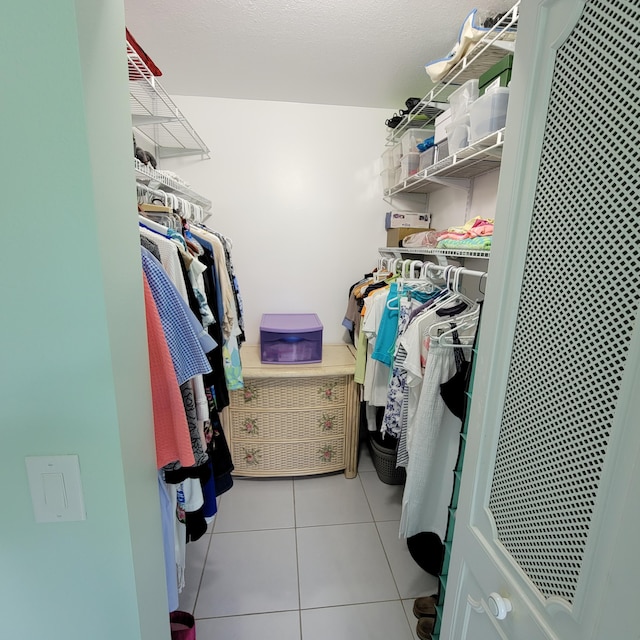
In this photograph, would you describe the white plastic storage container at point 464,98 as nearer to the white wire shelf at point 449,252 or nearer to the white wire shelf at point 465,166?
the white wire shelf at point 465,166

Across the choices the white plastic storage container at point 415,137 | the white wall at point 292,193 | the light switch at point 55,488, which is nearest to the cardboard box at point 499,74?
the white plastic storage container at point 415,137

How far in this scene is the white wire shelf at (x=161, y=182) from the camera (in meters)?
1.29

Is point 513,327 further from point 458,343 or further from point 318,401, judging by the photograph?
point 318,401

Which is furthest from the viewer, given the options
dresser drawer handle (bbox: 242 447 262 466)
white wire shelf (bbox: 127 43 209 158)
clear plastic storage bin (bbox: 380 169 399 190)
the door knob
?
clear plastic storage bin (bbox: 380 169 399 190)

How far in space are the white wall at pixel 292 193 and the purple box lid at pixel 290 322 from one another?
10cm

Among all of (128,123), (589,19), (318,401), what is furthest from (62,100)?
(318,401)

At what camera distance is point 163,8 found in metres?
1.33

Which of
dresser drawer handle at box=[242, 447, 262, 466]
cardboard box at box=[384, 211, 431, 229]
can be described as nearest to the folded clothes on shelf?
cardboard box at box=[384, 211, 431, 229]

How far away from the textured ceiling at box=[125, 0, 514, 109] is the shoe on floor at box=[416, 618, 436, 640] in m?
2.45

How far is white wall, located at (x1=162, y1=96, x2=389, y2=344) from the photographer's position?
223 cm

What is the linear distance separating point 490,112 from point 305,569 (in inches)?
83.1

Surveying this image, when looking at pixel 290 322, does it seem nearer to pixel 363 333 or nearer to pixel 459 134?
pixel 363 333

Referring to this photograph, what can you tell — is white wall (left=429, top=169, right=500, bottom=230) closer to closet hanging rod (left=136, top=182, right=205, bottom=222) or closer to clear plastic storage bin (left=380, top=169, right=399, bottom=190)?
clear plastic storage bin (left=380, top=169, right=399, bottom=190)

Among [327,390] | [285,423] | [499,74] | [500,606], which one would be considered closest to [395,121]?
[499,74]
